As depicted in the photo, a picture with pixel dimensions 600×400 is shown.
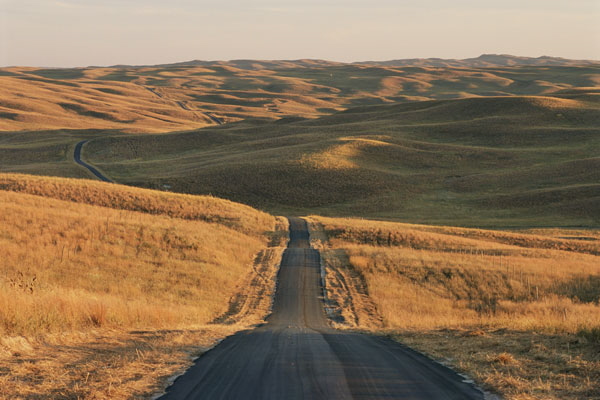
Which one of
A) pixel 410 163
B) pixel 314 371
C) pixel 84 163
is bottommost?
pixel 84 163

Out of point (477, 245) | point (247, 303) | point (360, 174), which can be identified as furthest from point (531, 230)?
point (247, 303)

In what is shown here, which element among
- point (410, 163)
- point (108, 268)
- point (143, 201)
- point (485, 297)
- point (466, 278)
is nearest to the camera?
point (108, 268)

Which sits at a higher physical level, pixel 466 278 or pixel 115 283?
pixel 115 283

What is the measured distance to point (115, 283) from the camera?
22016 mm

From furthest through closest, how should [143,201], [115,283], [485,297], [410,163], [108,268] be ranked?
[410,163] → [143,201] → [485,297] → [108,268] → [115,283]

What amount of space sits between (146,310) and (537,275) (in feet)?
74.5

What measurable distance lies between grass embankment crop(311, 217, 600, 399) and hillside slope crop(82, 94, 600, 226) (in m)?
15.1

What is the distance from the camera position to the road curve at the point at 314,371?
8.01 meters

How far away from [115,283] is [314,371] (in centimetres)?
1473

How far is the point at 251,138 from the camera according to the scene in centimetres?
11444

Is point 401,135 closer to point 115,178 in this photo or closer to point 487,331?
point 115,178

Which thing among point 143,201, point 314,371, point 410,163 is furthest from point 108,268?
point 410,163

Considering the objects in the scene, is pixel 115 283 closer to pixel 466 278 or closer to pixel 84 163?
pixel 466 278

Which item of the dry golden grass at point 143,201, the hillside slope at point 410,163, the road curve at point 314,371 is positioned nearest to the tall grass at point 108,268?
the road curve at point 314,371
